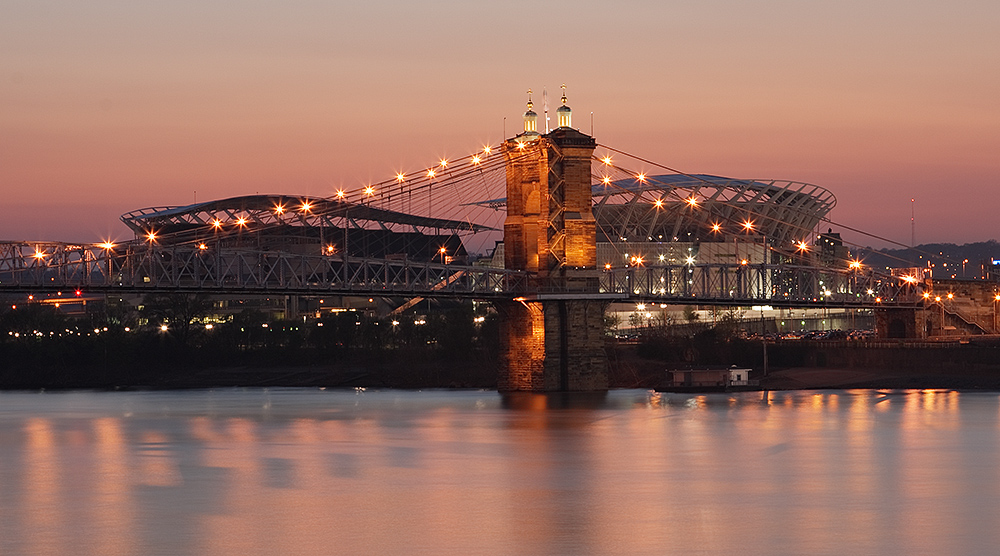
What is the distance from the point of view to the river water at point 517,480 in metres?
35.2

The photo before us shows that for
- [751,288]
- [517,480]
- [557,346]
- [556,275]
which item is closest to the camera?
[517,480]

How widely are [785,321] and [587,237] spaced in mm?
60361

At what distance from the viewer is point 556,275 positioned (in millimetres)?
89000

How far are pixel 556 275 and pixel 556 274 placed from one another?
0.28 ft

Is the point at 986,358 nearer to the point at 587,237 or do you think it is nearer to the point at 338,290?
the point at 587,237

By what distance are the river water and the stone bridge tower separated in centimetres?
779

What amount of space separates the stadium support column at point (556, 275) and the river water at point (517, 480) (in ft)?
25.5

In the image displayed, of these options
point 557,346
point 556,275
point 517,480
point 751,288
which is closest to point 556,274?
point 556,275

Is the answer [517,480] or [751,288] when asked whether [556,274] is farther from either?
[517,480]

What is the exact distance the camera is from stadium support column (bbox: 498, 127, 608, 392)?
290ft

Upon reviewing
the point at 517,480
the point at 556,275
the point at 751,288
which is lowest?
the point at 517,480

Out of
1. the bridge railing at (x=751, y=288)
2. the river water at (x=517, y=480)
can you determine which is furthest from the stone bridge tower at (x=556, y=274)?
the river water at (x=517, y=480)

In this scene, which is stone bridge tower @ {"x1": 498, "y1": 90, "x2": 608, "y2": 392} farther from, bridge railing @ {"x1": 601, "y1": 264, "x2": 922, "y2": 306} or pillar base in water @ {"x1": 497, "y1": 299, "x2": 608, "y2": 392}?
bridge railing @ {"x1": 601, "y1": 264, "x2": 922, "y2": 306}

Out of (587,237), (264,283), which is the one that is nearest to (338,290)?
(264,283)
